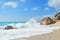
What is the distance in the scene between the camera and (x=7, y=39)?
19.0ft

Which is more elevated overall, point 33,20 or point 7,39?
point 33,20

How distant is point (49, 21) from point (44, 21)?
77cm

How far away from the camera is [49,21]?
911 inches

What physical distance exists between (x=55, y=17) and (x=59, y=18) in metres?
0.90

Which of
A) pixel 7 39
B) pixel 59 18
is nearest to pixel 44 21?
pixel 59 18

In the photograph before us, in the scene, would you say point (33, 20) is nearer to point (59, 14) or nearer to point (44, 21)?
point (44, 21)

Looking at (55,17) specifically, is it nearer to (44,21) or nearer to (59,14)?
(59,14)

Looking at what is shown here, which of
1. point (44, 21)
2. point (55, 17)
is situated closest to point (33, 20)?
point (44, 21)

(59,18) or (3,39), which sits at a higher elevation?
(59,18)

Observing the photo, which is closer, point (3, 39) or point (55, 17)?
point (3, 39)

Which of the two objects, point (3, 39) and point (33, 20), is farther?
point (33, 20)

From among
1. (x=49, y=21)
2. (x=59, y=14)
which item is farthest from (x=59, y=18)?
(x=49, y=21)

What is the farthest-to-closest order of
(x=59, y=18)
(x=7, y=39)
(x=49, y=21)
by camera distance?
(x=59, y=18) < (x=49, y=21) < (x=7, y=39)

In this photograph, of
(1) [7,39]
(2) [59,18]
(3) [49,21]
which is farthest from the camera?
(2) [59,18]
